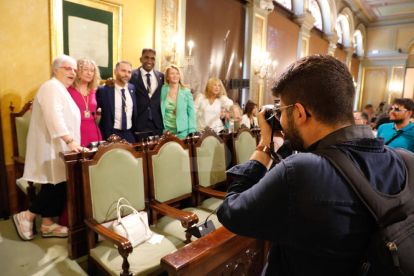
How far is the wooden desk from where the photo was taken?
2.83 ft

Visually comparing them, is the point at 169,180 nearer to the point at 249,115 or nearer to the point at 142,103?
the point at 142,103

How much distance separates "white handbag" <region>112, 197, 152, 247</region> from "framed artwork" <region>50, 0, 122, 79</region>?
2.11 metres

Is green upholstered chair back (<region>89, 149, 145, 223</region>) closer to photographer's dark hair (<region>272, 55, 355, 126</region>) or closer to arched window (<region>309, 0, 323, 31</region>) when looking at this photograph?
photographer's dark hair (<region>272, 55, 355, 126</region>)

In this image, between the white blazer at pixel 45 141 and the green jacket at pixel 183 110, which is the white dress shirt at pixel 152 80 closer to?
the green jacket at pixel 183 110

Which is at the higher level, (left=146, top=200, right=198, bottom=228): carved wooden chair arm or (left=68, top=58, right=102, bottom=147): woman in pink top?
(left=68, top=58, right=102, bottom=147): woman in pink top

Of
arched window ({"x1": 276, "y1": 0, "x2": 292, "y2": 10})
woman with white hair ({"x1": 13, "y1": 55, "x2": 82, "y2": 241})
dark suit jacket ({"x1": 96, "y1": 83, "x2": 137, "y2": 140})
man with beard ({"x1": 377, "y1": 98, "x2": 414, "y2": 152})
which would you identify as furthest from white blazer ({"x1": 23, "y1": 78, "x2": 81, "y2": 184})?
arched window ({"x1": 276, "y1": 0, "x2": 292, "y2": 10})

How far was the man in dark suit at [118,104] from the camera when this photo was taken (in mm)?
2549

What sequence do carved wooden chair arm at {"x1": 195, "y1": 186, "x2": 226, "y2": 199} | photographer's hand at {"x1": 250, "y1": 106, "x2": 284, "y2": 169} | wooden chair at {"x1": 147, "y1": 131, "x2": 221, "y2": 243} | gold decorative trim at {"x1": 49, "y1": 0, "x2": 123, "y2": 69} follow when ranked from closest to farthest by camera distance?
photographer's hand at {"x1": 250, "y1": 106, "x2": 284, "y2": 169} < wooden chair at {"x1": 147, "y1": 131, "x2": 221, "y2": 243} < carved wooden chair arm at {"x1": 195, "y1": 186, "x2": 226, "y2": 199} < gold decorative trim at {"x1": 49, "y1": 0, "x2": 123, "y2": 69}

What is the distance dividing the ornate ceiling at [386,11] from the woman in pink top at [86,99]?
1054 centimetres

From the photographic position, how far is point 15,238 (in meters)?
Result: 2.09

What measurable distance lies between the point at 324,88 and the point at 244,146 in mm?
2249

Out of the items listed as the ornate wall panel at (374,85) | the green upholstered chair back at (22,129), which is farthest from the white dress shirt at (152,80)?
the ornate wall panel at (374,85)

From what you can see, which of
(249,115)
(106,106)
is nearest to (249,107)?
(249,115)

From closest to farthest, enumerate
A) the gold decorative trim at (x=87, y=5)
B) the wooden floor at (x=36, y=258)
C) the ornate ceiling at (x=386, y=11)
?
the wooden floor at (x=36, y=258), the gold decorative trim at (x=87, y=5), the ornate ceiling at (x=386, y=11)
